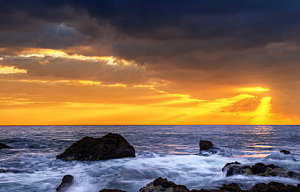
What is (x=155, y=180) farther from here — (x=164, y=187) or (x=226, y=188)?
(x=226, y=188)

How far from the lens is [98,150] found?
20.8 metres

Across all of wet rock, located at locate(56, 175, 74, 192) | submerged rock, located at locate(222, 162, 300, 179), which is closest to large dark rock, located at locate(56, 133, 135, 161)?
wet rock, located at locate(56, 175, 74, 192)

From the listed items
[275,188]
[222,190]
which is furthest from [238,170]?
[222,190]

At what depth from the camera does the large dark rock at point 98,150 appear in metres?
20.5

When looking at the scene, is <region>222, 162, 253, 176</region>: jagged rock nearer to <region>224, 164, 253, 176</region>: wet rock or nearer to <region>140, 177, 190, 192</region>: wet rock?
<region>224, 164, 253, 176</region>: wet rock

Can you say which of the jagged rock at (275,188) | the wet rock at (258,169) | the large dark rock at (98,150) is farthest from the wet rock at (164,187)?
the large dark rock at (98,150)

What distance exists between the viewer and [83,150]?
20.8m

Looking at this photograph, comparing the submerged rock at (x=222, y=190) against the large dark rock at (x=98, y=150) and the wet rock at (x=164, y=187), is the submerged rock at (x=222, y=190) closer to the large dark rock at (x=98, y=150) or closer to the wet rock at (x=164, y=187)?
the wet rock at (x=164, y=187)

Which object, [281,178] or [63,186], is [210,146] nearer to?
[281,178]

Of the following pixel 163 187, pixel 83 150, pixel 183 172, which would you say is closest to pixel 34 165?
pixel 83 150

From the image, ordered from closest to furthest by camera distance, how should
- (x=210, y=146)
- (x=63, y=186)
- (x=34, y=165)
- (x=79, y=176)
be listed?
(x=63, y=186) < (x=79, y=176) < (x=34, y=165) < (x=210, y=146)

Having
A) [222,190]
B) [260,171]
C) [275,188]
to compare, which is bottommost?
[260,171]

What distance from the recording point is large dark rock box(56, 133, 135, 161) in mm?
20531

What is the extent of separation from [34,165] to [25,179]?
203 inches
